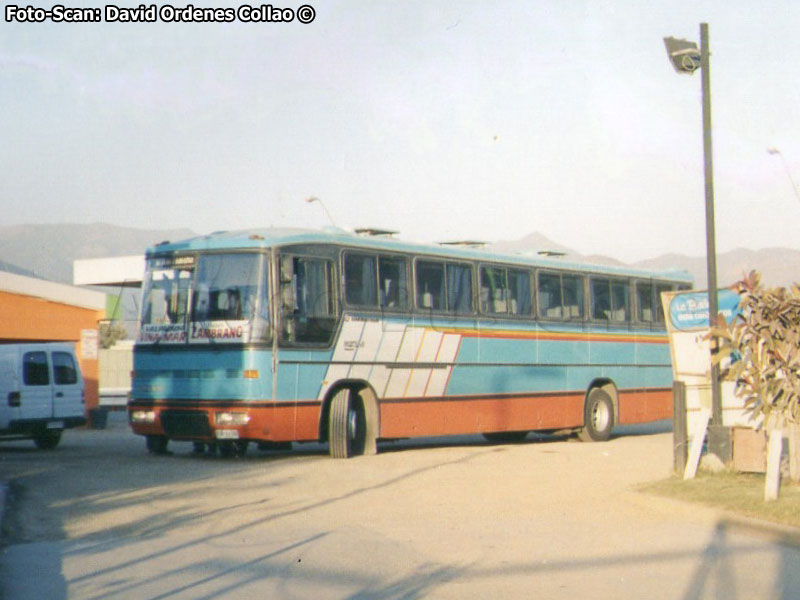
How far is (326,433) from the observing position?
17859 mm

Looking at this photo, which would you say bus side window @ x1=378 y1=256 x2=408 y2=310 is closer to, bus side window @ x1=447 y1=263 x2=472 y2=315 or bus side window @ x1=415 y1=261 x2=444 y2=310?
bus side window @ x1=415 y1=261 x2=444 y2=310

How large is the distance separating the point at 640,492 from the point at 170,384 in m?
7.75

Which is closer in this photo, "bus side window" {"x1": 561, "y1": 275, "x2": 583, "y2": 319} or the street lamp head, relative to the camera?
the street lamp head

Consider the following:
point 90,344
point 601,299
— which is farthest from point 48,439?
point 601,299

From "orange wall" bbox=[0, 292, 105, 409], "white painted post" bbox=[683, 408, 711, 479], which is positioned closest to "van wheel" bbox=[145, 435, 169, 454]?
"white painted post" bbox=[683, 408, 711, 479]

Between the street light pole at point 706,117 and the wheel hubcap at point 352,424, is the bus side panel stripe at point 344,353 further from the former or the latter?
the street light pole at point 706,117

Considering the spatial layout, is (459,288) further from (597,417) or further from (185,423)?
(185,423)

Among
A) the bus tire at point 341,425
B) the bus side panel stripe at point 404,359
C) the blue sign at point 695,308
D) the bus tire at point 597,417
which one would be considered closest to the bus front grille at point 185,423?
the bus tire at point 341,425

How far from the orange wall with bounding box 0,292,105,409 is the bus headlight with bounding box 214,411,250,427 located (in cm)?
1643

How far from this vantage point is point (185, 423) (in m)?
17.4

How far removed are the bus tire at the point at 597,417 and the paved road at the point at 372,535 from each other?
231 inches

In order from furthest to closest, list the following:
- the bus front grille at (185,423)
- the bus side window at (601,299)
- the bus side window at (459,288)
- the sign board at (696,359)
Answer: the bus side window at (601,299) < the bus side window at (459,288) < the bus front grille at (185,423) < the sign board at (696,359)

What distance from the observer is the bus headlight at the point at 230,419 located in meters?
16.8

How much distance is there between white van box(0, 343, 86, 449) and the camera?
73.8ft
